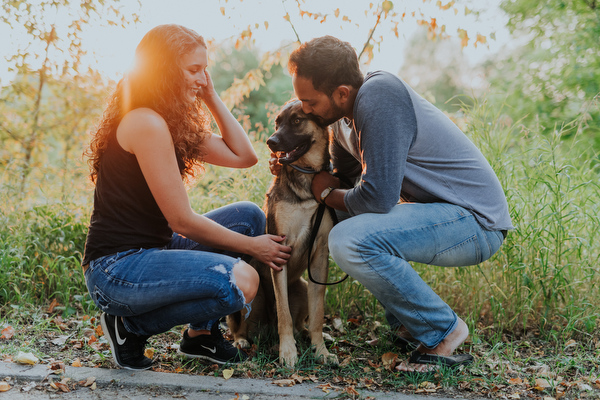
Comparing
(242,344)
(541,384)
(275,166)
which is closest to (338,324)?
(242,344)

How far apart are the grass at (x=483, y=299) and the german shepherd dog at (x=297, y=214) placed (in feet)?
0.66

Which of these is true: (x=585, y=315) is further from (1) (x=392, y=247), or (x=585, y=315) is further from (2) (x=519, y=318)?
(1) (x=392, y=247)

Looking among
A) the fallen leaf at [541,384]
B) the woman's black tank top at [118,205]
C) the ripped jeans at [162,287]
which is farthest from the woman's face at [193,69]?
the fallen leaf at [541,384]

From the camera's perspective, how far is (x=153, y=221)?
2.44 metres

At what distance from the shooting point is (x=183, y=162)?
2545 millimetres

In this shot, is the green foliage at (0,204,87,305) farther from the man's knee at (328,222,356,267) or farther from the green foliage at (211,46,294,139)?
the green foliage at (211,46,294,139)

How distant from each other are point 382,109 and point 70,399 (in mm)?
1954

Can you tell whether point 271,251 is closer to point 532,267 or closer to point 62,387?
point 62,387

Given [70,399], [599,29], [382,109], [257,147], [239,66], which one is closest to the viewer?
[70,399]

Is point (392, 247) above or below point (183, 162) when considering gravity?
below

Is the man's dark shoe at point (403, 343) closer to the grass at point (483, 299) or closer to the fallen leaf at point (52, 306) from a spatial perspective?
the grass at point (483, 299)

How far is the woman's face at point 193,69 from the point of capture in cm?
236

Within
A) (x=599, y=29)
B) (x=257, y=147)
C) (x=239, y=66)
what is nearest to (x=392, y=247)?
(x=257, y=147)

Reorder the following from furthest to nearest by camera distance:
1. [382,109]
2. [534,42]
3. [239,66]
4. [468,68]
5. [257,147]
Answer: [468,68] < [239,66] < [534,42] < [257,147] < [382,109]
